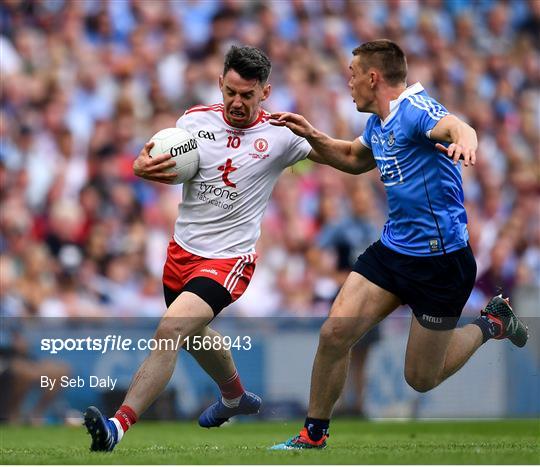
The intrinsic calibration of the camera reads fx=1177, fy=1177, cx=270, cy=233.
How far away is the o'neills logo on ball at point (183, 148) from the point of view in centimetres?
743

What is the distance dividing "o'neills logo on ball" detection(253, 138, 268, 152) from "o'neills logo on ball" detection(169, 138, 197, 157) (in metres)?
0.41

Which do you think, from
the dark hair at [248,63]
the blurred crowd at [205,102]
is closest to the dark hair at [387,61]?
the dark hair at [248,63]

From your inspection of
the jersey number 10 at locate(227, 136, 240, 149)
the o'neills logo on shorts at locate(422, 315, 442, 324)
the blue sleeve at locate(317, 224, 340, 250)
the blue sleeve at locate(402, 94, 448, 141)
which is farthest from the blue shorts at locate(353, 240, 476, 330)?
the blue sleeve at locate(317, 224, 340, 250)

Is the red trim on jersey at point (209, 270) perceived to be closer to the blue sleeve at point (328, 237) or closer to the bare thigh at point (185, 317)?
the bare thigh at point (185, 317)

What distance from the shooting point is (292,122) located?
297 inches

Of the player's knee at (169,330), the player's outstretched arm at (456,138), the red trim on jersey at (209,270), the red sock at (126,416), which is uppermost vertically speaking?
the player's outstretched arm at (456,138)

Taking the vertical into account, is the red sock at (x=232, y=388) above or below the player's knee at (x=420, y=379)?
below

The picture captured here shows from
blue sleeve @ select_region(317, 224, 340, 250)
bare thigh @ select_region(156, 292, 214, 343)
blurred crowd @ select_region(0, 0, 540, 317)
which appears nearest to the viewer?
bare thigh @ select_region(156, 292, 214, 343)

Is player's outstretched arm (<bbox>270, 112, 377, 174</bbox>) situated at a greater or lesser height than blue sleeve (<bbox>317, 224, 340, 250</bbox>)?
greater

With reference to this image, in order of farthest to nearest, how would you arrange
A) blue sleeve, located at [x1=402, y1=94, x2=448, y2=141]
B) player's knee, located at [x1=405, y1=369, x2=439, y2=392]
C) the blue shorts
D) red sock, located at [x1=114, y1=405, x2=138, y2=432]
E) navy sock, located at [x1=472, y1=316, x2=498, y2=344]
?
1. navy sock, located at [x1=472, y1=316, x2=498, y2=344]
2. player's knee, located at [x1=405, y1=369, x2=439, y2=392]
3. the blue shorts
4. blue sleeve, located at [x1=402, y1=94, x2=448, y2=141]
5. red sock, located at [x1=114, y1=405, x2=138, y2=432]

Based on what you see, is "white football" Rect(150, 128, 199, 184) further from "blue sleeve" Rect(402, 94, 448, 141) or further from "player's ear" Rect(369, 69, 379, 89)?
"blue sleeve" Rect(402, 94, 448, 141)

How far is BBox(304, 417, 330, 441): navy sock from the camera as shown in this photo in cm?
723

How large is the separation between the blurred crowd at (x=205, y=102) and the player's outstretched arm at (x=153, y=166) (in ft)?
17.5

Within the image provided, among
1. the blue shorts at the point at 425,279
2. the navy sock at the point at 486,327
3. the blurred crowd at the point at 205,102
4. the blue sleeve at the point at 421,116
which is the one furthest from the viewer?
the blurred crowd at the point at 205,102
